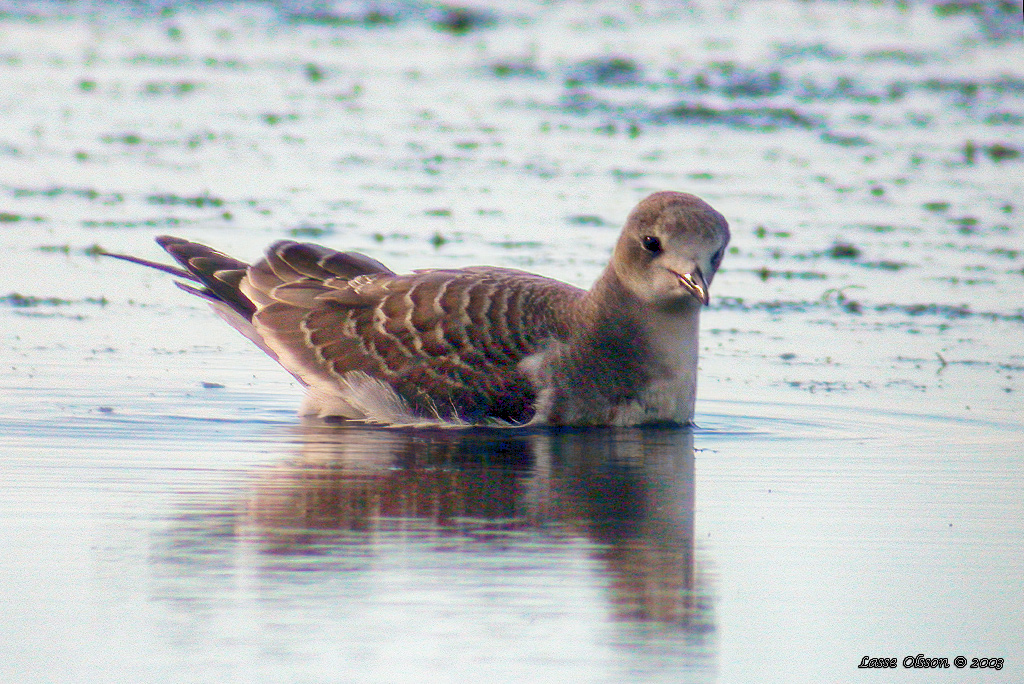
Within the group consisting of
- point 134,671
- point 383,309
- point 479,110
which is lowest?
point 134,671

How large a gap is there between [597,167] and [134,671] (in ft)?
33.6

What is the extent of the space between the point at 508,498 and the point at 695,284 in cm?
162

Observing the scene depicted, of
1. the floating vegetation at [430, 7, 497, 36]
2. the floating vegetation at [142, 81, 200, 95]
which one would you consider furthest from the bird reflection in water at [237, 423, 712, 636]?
the floating vegetation at [430, 7, 497, 36]

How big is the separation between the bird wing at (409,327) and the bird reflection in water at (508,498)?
0.65ft

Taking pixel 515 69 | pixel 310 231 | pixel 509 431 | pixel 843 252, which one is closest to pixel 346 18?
pixel 515 69

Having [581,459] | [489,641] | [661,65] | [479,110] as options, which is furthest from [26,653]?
[661,65]

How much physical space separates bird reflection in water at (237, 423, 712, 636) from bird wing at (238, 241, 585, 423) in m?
0.20

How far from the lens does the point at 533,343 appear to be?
7836 millimetres

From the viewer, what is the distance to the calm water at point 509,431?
4.96 metres

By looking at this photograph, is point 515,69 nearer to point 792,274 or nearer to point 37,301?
point 792,274

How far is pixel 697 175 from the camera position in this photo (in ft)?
45.4

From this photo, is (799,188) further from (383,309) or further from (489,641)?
(489,641)

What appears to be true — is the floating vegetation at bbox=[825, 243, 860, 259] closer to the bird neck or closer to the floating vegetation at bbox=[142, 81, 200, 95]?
the bird neck

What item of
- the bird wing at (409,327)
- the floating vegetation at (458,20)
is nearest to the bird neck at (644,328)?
the bird wing at (409,327)
